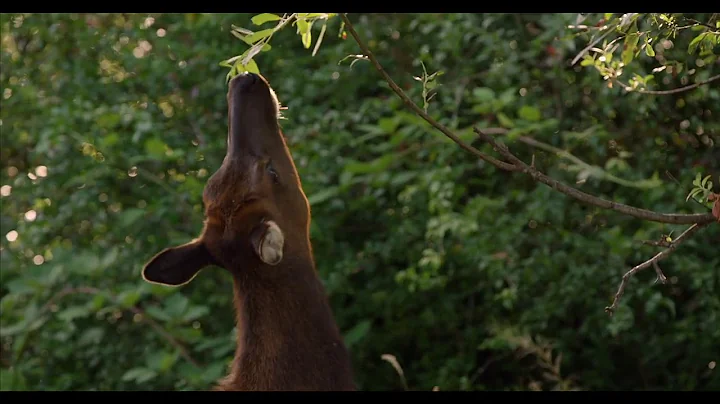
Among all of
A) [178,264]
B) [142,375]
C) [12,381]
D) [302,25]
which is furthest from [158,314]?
[302,25]

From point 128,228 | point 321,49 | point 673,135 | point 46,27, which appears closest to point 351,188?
point 321,49

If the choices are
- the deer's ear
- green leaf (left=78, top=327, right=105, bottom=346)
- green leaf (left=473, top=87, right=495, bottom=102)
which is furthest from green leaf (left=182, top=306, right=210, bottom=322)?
green leaf (left=473, top=87, right=495, bottom=102)

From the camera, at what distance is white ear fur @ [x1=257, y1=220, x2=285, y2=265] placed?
10.9 feet

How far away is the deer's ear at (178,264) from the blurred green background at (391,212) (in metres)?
1.51

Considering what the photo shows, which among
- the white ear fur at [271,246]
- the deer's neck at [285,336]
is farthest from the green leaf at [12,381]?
the white ear fur at [271,246]

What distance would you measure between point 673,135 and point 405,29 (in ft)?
5.63

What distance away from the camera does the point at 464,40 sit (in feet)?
19.4

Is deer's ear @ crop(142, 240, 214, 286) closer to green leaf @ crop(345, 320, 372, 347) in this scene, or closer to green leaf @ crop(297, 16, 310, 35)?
green leaf @ crop(297, 16, 310, 35)

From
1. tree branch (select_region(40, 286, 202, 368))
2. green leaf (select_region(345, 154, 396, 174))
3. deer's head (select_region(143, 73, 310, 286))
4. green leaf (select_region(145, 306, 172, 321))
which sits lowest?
tree branch (select_region(40, 286, 202, 368))

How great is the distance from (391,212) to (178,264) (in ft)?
7.63

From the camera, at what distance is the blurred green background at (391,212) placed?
17.3 ft

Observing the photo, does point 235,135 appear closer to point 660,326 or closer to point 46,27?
point 660,326

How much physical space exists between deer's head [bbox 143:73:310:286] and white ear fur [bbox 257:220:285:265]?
8cm

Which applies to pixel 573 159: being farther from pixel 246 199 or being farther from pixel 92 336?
pixel 92 336
